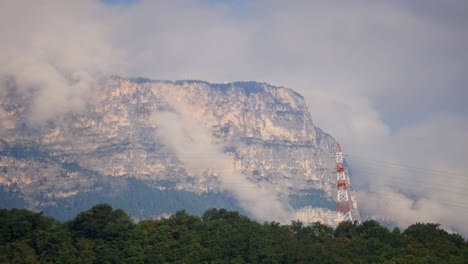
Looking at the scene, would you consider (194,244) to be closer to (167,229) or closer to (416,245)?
(167,229)

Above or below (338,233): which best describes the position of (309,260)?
below

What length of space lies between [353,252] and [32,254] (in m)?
48.2

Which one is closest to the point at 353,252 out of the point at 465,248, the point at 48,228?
the point at 465,248

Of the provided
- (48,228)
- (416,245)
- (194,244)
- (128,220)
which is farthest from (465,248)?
(48,228)

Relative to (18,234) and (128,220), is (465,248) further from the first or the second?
(18,234)

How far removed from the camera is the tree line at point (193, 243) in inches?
4380

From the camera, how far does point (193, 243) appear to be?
11788 centimetres

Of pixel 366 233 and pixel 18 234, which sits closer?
pixel 18 234

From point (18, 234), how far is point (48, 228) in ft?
16.1

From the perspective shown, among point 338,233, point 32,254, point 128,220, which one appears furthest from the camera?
Result: point 338,233

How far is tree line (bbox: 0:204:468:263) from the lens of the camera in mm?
111250

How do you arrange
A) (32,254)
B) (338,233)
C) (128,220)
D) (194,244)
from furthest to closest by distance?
(338,233), (128,220), (194,244), (32,254)

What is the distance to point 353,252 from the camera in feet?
386

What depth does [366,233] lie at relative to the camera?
13125 cm
